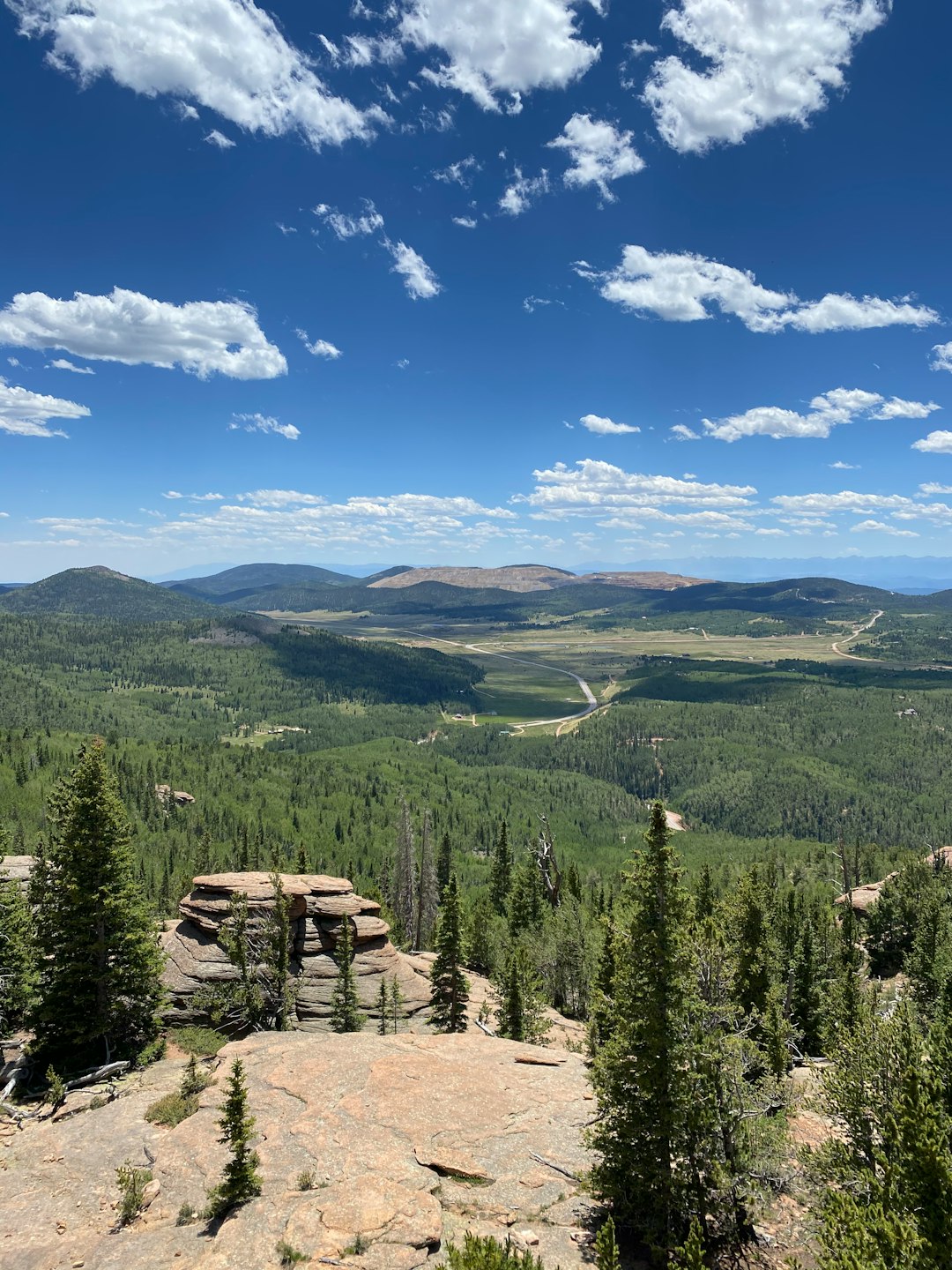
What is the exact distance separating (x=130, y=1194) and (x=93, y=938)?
62.4 feet

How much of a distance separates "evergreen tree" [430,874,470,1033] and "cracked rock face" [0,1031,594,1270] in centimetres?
1623

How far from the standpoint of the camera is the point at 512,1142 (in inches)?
1199

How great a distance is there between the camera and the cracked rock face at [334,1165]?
22000 millimetres

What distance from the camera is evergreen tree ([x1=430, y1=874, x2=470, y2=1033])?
56.7 metres

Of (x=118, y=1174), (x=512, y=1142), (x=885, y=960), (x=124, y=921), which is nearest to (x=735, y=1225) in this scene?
(x=512, y=1142)

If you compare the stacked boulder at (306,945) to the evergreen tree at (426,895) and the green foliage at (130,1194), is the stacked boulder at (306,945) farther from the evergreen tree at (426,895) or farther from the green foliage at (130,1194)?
the evergreen tree at (426,895)

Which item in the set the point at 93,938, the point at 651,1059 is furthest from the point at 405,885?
the point at 651,1059

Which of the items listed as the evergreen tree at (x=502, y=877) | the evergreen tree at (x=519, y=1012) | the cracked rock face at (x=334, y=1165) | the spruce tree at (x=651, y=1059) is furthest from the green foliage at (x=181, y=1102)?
the evergreen tree at (x=502, y=877)

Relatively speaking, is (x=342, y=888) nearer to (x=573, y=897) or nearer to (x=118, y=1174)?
(x=118, y=1174)

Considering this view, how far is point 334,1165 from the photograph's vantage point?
27.2m

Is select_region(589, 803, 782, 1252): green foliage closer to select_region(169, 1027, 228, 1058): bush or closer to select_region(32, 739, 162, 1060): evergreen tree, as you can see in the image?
select_region(169, 1027, 228, 1058): bush

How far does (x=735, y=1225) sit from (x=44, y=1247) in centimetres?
2445

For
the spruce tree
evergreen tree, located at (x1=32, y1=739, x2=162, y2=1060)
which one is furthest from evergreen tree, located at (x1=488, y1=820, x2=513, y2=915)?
the spruce tree

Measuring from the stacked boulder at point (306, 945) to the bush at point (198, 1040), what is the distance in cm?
285
